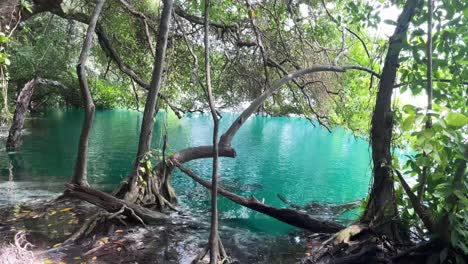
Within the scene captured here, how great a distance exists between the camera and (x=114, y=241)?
22.6 feet

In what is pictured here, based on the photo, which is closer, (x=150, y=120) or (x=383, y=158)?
(x=383, y=158)

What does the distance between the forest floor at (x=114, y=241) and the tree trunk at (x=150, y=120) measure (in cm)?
82

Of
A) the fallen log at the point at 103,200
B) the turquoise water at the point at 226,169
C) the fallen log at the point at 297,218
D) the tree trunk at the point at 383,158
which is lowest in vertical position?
the turquoise water at the point at 226,169

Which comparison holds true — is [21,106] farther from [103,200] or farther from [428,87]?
[428,87]

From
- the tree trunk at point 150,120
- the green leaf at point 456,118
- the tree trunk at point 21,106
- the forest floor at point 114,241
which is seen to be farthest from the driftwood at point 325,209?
the tree trunk at point 21,106

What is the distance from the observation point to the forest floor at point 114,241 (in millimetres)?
6215

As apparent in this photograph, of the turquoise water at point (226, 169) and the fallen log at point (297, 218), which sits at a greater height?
the fallen log at point (297, 218)

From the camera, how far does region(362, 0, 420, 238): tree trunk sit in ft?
20.3

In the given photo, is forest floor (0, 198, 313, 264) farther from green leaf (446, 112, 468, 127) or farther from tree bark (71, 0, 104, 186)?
green leaf (446, 112, 468, 127)

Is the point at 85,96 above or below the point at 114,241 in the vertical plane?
above

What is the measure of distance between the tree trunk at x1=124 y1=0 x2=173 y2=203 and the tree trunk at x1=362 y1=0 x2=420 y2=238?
158 inches

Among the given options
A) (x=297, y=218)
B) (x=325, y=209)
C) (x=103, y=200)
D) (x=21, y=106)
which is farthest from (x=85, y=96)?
(x=21, y=106)

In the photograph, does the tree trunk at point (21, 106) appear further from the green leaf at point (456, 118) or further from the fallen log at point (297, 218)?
the green leaf at point (456, 118)

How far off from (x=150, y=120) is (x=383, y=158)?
4.55 meters
